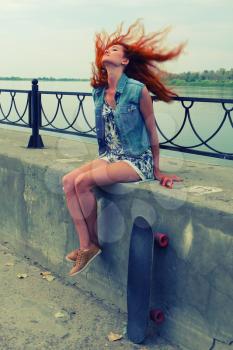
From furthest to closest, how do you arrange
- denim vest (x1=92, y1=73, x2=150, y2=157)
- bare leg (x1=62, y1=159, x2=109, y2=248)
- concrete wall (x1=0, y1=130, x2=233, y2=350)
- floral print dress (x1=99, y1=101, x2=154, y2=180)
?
1. bare leg (x1=62, y1=159, x2=109, y2=248)
2. floral print dress (x1=99, y1=101, x2=154, y2=180)
3. denim vest (x1=92, y1=73, x2=150, y2=157)
4. concrete wall (x1=0, y1=130, x2=233, y2=350)

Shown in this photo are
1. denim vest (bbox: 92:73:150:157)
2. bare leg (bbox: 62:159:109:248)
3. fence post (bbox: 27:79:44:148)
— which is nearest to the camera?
denim vest (bbox: 92:73:150:157)

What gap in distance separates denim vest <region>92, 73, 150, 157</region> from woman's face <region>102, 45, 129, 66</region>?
12 cm

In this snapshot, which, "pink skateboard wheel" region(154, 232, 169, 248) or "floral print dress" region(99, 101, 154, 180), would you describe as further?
"floral print dress" region(99, 101, 154, 180)

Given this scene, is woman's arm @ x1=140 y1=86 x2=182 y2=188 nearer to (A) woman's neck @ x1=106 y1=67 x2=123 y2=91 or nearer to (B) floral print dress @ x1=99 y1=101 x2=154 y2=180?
(B) floral print dress @ x1=99 y1=101 x2=154 y2=180

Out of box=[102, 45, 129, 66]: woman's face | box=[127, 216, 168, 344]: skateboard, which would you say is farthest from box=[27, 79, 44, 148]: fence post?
box=[127, 216, 168, 344]: skateboard

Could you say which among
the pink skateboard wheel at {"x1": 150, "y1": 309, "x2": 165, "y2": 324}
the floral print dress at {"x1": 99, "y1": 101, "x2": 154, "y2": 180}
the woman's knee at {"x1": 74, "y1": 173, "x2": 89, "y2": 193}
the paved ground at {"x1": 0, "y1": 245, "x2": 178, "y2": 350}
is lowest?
the paved ground at {"x1": 0, "y1": 245, "x2": 178, "y2": 350}

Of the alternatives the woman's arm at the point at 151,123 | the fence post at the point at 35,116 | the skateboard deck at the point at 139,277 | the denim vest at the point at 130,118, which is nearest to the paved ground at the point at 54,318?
the skateboard deck at the point at 139,277

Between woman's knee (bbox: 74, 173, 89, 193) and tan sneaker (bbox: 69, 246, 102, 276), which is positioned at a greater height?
woman's knee (bbox: 74, 173, 89, 193)

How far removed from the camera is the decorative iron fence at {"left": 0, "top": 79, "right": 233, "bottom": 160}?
428cm

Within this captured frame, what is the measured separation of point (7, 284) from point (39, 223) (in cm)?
75

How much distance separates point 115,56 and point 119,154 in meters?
0.81

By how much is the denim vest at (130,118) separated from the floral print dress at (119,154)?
1.9 inches

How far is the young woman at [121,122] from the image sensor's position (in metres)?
4.00

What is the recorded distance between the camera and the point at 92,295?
4.68 meters
